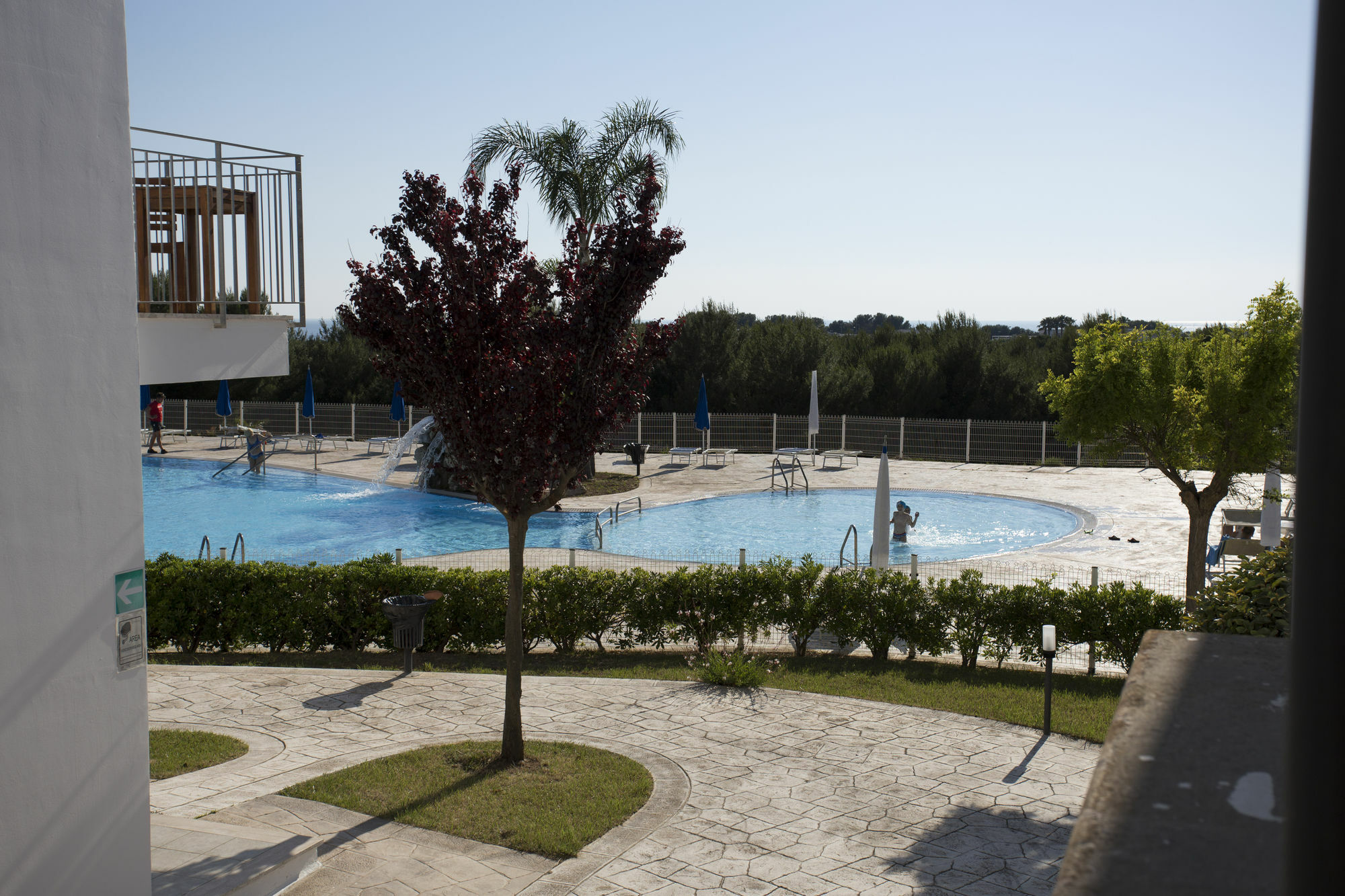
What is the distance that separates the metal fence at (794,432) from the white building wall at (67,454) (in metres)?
22.0

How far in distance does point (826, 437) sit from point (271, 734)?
24.9 metres

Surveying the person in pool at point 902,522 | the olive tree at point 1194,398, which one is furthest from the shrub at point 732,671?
the person in pool at point 902,522

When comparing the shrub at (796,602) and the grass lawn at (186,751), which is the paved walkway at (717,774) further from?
the shrub at (796,602)

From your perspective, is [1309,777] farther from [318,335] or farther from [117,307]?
[318,335]

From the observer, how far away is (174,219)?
8.00m

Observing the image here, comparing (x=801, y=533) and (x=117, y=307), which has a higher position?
(x=117, y=307)

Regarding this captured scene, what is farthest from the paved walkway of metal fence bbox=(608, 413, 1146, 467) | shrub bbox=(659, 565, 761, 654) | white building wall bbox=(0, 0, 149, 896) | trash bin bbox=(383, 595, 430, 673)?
metal fence bbox=(608, 413, 1146, 467)

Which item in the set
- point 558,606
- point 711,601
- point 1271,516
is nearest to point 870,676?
point 711,601

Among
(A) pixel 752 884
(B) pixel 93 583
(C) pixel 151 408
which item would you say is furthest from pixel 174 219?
(C) pixel 151 408

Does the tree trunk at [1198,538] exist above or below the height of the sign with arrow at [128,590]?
below

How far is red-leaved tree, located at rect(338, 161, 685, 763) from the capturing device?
24.1ft

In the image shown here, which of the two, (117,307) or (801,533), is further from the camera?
(801,533)

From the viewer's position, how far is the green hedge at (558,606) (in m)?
11.6

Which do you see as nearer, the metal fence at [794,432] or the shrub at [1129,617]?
the shrub at [1129,617]
